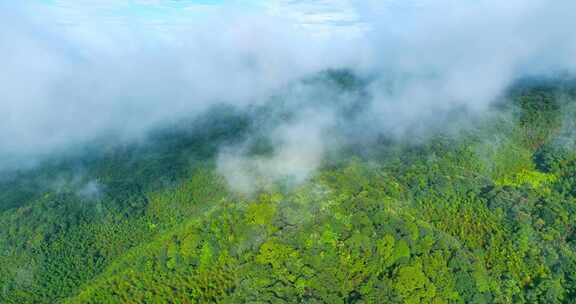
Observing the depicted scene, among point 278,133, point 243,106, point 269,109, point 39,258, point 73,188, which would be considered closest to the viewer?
point 39,258

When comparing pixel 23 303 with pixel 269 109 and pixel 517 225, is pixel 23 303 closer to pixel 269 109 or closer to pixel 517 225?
pixel 517 225

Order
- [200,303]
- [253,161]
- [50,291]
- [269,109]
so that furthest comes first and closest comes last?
[269,109] < [253,161] < [50,291] < [200,303]

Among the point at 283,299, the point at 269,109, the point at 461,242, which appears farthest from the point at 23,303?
the point at 269,109

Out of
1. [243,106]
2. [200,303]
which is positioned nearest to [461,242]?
[200,303]

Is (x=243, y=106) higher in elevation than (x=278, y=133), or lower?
lower

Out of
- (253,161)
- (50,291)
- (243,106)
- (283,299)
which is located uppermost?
(283,299)

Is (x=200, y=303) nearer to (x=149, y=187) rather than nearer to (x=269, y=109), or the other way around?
(x=149, y=187)

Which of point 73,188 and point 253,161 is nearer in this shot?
point 253,161
